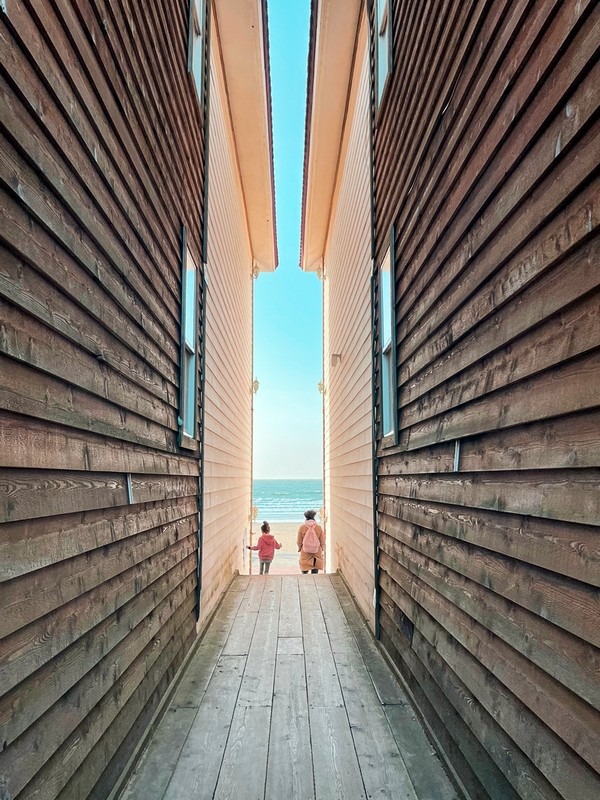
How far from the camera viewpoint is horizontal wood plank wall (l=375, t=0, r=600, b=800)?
53.9 inches

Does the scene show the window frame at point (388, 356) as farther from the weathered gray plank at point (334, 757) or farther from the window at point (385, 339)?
the weathered gray plank at point (334, 757)

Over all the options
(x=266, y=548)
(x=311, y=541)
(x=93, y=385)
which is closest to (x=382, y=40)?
(x=93, y=385)

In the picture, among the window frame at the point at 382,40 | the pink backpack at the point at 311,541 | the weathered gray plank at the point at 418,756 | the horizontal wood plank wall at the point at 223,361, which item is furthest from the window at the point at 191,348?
the pink backpack at the point at 311,541

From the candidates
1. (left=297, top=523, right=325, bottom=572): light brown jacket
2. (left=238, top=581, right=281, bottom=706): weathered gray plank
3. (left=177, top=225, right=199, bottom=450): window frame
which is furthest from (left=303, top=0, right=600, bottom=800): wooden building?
(left=297, top=523, right=325, bottom=572): light brown jacket

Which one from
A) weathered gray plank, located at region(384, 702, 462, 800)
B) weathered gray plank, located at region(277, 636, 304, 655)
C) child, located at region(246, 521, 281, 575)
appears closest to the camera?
weathered gray plank, located at region(384, 702, 462, 800)

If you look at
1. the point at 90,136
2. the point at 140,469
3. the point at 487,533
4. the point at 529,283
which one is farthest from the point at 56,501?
the point at 529,283

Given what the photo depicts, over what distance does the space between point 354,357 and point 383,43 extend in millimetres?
3094

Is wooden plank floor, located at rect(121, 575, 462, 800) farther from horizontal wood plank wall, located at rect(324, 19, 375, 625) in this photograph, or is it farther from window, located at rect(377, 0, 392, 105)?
window, located at rect(377, 0, 392, 105)

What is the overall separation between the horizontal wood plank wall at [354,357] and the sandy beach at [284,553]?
5520 millimetres

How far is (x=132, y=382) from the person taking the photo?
8.59ft

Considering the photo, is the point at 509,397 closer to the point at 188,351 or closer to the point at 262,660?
the point at 262,660

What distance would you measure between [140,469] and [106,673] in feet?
3.12

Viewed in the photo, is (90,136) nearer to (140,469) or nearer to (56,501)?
(56,501)

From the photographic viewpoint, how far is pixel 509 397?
5.99 feet
